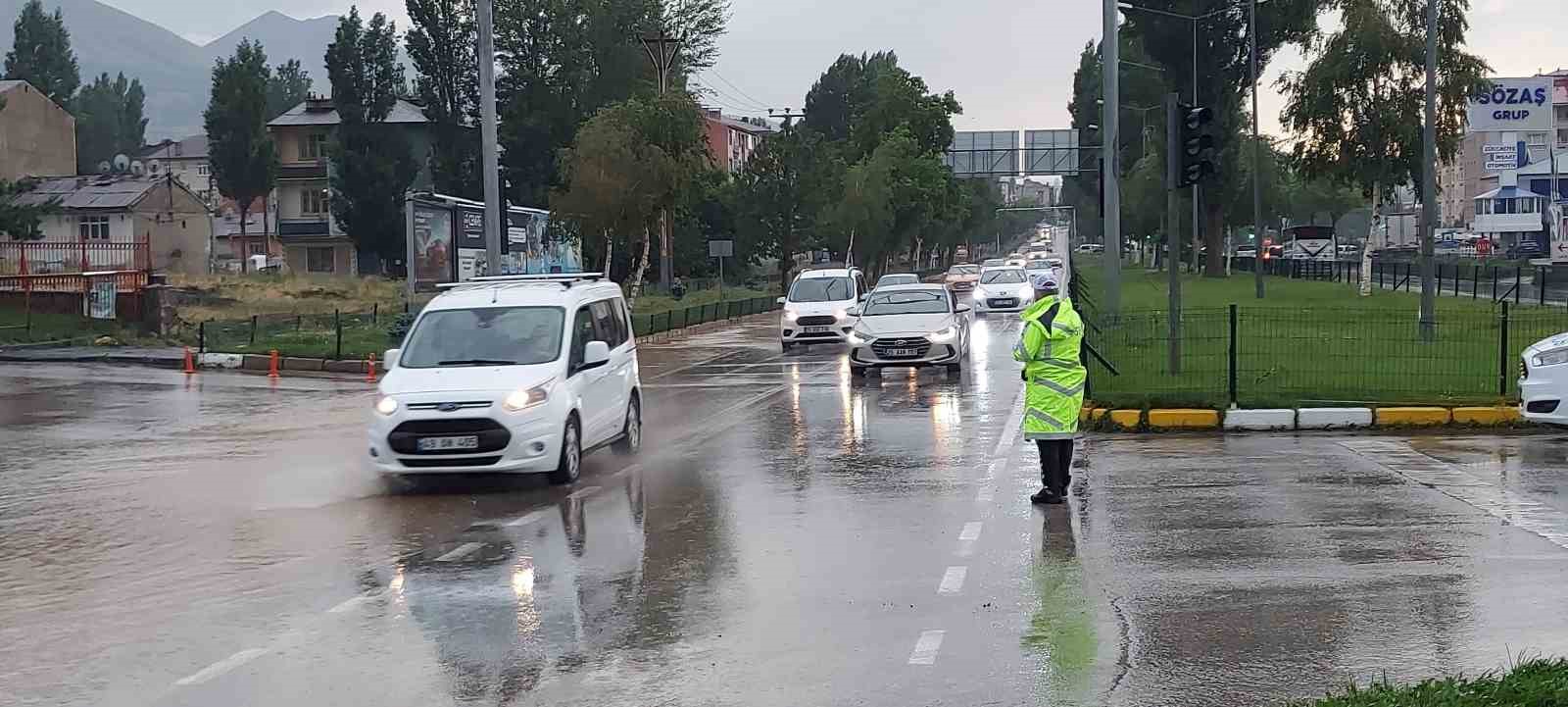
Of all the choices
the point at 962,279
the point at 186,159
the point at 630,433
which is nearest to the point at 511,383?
the point at 630,433

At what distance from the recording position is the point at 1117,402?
17.7 m

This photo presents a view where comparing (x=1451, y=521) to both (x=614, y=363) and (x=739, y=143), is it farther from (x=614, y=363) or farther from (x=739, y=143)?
(x=739, y=143)

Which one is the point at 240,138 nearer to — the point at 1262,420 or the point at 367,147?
the point at 367,147

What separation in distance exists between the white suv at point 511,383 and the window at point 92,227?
2757 inches

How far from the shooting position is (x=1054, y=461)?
12.3 metres

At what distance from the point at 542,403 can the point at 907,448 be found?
158 inches

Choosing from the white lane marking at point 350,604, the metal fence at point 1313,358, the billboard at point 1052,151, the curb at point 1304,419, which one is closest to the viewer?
the white lane marking at point 350,604

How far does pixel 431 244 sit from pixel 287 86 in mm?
135008

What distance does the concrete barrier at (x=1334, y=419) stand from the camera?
16.7 m

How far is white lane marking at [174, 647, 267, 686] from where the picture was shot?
740 cm

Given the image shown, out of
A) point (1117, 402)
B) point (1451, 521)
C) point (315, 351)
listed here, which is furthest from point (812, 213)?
point (1451, 521)

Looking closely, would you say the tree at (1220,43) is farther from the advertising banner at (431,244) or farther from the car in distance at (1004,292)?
the advertising banner at (431,244)

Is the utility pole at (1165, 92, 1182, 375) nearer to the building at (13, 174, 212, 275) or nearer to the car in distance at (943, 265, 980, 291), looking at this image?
the car in distance at (943, 265, 980, 291)

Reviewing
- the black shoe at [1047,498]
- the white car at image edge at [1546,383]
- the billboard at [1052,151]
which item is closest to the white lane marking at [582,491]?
the black shoe at [1047,498]
